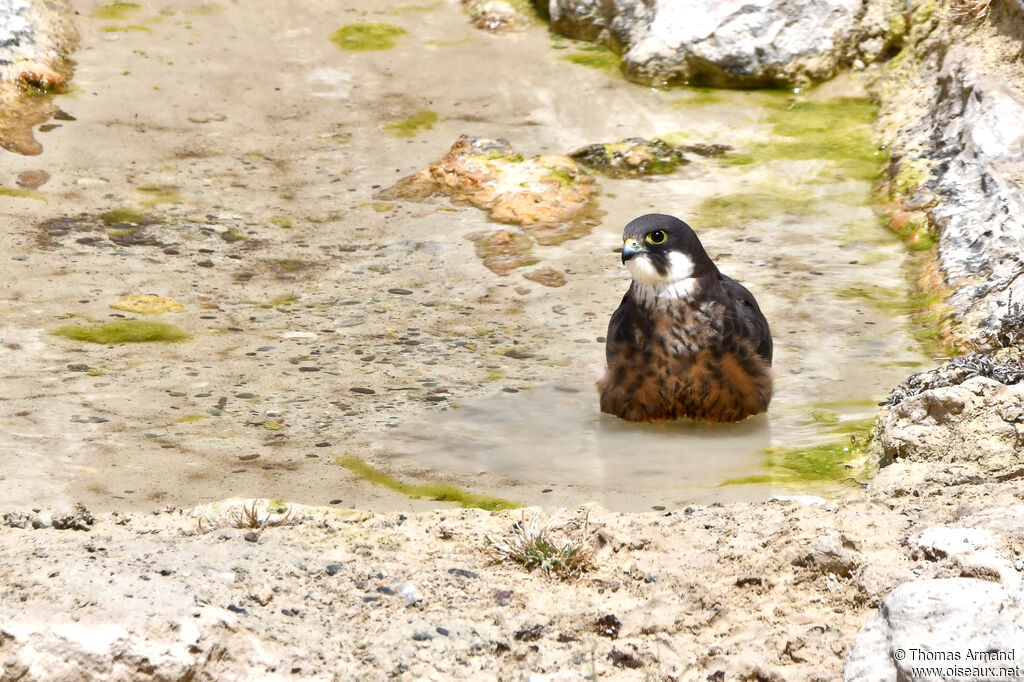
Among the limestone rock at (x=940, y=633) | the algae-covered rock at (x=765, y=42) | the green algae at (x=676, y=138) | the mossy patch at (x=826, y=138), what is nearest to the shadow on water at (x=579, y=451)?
the limestone rock at (x=940, y=633)

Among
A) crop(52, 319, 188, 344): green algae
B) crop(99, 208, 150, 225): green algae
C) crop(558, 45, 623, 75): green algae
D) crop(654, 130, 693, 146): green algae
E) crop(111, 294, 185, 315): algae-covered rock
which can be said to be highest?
crop(558, 45, 623, 75): green algae

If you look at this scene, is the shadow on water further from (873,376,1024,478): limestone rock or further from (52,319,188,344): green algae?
(52,319,188,344): green algae

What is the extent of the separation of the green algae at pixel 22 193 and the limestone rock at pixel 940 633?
687cm

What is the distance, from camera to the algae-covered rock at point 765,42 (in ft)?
34.3

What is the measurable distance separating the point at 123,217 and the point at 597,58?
488 centimetres

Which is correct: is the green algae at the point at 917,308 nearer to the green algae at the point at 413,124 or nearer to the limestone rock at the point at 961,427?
the limestone rock at the point at 961,427

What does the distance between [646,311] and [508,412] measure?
0.77m

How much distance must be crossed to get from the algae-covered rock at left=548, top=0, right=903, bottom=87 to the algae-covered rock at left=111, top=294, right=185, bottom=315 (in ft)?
17.4

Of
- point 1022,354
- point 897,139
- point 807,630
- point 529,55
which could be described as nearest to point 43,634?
point 807,630

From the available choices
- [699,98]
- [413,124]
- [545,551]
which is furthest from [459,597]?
[699,98]

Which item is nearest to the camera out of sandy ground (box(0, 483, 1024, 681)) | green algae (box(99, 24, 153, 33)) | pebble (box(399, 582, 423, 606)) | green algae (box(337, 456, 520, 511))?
sandy ground (box(0, 483, 1024, 681))

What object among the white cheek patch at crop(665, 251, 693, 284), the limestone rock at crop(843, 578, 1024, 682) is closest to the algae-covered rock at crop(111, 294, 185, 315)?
the white cheek patch at crop(665, 251, 693, 284)

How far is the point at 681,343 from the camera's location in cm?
559

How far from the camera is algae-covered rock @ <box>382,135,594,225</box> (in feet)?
27.7
